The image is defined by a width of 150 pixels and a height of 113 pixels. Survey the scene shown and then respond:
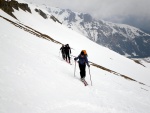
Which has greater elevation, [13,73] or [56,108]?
[13,73]

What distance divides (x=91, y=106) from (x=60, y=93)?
198cm

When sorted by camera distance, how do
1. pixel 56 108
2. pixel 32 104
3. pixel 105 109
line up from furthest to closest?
pixel 105 109, pixel 56 108, pixel 32 104

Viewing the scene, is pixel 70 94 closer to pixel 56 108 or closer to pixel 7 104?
pixel 56 108

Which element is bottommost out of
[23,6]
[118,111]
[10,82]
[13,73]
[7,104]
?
[118,111]

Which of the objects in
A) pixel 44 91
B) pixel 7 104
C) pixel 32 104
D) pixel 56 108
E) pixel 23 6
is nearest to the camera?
pixel 7 104

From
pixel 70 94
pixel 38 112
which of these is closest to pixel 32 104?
pixel 38 112

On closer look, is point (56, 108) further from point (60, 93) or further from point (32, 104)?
point (60, 93)

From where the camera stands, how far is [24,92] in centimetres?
805

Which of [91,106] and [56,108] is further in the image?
[91,106]

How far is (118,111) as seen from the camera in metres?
10.1

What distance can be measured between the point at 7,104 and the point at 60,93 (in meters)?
3.82

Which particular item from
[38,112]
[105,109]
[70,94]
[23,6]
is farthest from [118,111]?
[23,6]

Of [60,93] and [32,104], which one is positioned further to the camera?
[60,93]

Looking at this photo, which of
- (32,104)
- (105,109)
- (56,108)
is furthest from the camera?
(105,109)
